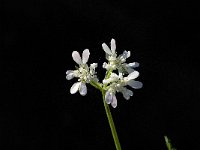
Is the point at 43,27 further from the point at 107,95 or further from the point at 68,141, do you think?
the point at 107,95

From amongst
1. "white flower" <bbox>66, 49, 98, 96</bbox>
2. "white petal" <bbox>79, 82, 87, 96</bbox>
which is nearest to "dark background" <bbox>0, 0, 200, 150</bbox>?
"white flower" <bbox>66, 49, 98, 96</bbox>

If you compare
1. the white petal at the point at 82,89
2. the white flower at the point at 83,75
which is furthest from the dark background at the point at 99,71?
the white petal at the point at 82,89

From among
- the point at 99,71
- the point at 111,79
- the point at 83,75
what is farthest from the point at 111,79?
the point at 99,71

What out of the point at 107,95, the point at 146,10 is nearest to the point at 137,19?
the point at 146,10

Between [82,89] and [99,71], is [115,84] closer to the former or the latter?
[82,89]

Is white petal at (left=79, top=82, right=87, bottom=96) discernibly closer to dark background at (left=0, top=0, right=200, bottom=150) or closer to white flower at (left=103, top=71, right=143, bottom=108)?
white flower at (left=103, top=71, right=143, bottom=108)

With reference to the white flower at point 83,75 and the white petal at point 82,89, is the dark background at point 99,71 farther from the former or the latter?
the white petal at point 82,89

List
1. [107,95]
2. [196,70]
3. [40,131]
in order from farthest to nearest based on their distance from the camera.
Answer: [196,70]
[40,131]
[107,95]

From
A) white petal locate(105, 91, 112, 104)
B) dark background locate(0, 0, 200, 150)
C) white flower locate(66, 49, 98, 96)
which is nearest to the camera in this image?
white petal locate(105, 91, 112, 104)
